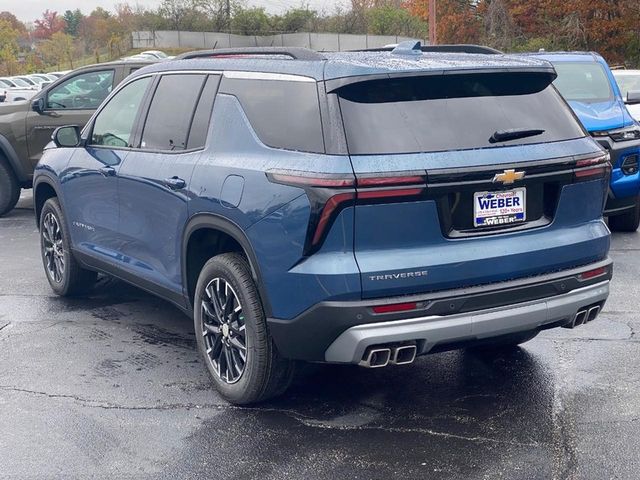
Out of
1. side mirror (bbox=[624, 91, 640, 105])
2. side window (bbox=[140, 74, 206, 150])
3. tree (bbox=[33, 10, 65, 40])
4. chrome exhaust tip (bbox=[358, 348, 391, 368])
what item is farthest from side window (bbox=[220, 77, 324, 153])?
tree (bbox=[33, 10, 65, 40])

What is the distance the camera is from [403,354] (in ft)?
13.5

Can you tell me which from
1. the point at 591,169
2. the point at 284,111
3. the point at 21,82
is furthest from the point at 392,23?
the point at 284,111

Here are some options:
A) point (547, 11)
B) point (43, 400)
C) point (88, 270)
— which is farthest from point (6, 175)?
point (547, 11)

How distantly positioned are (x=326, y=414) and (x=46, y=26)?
114007 mm

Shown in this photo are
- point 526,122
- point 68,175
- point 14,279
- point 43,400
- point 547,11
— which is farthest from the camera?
point 547,11

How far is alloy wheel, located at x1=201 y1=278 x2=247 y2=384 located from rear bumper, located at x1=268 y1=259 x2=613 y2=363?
426mm

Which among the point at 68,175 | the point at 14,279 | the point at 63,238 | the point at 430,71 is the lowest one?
the point at 14,279

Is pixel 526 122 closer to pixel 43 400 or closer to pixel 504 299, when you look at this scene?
pixel 504 299

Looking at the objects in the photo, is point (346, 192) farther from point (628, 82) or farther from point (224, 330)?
point (628, 82)

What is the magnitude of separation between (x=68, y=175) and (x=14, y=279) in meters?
1.86

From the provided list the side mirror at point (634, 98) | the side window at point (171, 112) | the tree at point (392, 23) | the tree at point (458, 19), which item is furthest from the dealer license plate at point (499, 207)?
the tree at point (392, 23)

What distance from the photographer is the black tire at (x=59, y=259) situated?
696 cm

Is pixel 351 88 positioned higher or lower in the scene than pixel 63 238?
higher

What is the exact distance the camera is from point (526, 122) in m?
4.50
